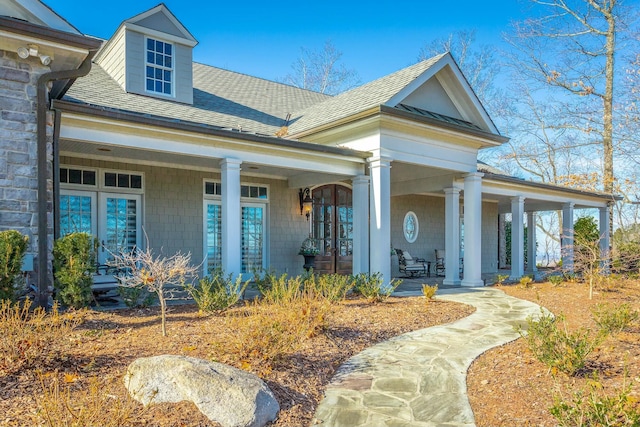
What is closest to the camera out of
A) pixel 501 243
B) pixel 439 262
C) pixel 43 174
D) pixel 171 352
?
pixel 171 352

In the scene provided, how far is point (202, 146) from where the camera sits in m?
7.79

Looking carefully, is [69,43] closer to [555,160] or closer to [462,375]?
[462,375]

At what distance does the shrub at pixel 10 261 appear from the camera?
5.24m

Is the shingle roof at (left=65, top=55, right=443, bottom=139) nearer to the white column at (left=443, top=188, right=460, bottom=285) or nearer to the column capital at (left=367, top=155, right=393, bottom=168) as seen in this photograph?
the column capital at (left=367, top=155, right=393, bottom=168)

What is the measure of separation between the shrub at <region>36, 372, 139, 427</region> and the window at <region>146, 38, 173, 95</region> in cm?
800

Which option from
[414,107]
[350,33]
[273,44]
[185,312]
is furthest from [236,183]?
[350,33]

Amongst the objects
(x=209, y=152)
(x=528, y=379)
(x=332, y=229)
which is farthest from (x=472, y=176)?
(x=528, y=379)

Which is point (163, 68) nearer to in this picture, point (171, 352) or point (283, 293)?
point (283, 293)

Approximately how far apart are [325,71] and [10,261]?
23.2 meters

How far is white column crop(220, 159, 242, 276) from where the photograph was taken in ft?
26.2

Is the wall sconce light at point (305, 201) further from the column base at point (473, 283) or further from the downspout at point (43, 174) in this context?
the downspout at point (43, 174)

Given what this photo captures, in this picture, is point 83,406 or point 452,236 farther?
point 452,236

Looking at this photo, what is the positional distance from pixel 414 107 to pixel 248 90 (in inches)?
209

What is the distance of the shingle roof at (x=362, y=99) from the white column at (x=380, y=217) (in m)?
1.19
